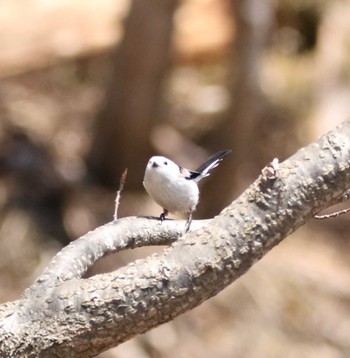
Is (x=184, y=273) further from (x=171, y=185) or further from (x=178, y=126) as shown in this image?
(x=178, y=126)

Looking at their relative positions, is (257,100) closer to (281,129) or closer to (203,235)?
(281,129)

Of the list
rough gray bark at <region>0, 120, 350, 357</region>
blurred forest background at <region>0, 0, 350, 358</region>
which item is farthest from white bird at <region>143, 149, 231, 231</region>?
blurred forest background at <region>0, 0, 350, 358</region>

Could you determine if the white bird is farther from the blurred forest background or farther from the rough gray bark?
the blurred forest background

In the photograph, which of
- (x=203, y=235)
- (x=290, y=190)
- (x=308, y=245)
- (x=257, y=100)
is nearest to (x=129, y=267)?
(x=203, y=235)

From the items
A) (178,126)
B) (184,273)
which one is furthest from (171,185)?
(178,126)

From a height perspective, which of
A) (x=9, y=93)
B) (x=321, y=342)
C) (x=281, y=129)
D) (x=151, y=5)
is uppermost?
(x=151, y=5)
